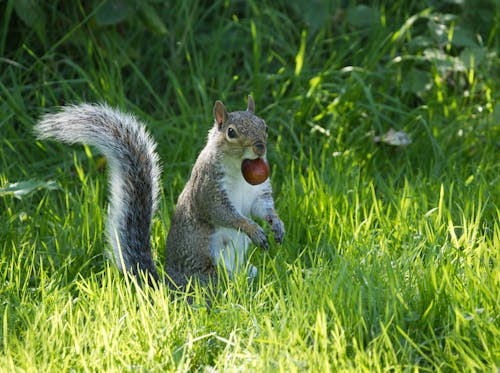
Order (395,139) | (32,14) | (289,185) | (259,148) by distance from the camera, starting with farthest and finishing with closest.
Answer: (32,14) < (395,139) < (289,185) < (259,148)

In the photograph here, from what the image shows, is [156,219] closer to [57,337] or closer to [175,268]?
[175,268]

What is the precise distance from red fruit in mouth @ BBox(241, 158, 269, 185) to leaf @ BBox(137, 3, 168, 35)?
51.0 inches

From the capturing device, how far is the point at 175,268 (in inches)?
111

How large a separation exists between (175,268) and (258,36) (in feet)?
5.18

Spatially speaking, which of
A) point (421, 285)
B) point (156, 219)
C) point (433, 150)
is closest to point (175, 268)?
point (156, 219)

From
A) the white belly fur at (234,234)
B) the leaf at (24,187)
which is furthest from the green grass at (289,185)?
the white belly fur at (234,234)

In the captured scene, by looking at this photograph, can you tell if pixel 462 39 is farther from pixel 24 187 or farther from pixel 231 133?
pixel 24 187

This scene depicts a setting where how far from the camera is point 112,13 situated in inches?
145

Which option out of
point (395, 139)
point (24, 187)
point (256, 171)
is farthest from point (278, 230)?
point (395, 139)

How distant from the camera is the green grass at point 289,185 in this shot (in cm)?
215

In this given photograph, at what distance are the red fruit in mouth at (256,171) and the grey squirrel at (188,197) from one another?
0.08 feet

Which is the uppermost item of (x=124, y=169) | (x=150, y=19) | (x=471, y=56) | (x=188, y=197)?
(x=150, y=19)

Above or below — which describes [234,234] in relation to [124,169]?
below

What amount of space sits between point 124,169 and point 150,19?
1165 mm
